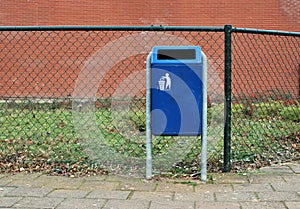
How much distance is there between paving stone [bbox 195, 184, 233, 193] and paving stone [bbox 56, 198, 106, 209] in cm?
95

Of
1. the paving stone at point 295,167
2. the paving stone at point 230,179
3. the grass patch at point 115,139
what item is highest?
the grass patch at point 115,139

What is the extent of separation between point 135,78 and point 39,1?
191 inches

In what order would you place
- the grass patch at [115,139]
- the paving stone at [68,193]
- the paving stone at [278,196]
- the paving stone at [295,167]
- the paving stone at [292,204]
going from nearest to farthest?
1. the paving stone at [292,204]
2. the paving stone at [278,196]
3. the paving stone at [68,193]
4. the paving stone at [295,167]
5. the grass patch at [115,139]

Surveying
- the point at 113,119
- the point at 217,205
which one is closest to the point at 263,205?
the point at 217,205

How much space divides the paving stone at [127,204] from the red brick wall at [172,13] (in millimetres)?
11294

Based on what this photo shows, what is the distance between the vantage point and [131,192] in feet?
12.2

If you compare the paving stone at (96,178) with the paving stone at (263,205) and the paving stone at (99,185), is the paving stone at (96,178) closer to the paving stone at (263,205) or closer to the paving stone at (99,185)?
the paving stone at (99,185)

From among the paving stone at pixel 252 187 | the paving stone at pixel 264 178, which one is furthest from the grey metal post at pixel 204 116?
the paving stone at pixel 264 178

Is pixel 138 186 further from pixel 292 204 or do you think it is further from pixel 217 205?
pixel 292 204

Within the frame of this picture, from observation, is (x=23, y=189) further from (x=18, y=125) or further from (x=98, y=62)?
(x=98, y=62)

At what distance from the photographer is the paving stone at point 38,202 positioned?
3.36 m

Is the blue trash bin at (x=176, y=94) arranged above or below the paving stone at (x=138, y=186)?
above

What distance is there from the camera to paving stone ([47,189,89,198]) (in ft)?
11.8

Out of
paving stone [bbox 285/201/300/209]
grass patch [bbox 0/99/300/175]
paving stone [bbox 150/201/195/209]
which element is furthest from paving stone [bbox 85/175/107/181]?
paving stone [bbox 285/201/300/209]
